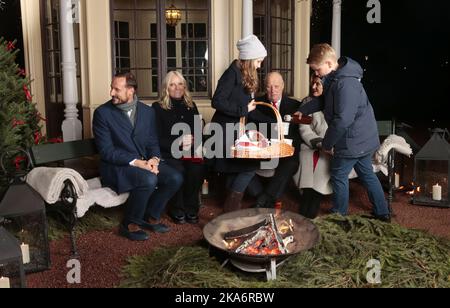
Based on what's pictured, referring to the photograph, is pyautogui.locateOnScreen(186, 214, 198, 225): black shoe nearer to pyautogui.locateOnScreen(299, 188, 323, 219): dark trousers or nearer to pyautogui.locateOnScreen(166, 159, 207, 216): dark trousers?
pyautogui.locateOnScreen(166, 159, 207, 216): dark trousers

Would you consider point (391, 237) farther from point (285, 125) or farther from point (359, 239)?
point (285, 125)

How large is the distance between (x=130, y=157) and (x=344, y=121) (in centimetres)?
189

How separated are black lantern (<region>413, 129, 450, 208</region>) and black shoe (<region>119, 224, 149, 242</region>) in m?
3.06

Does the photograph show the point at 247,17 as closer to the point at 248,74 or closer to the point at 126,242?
the point at 248,74

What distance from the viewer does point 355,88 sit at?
14.1ft

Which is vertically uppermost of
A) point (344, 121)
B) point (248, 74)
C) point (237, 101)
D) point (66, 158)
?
point (248, 74)

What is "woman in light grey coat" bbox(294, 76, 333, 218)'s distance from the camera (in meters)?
4.94

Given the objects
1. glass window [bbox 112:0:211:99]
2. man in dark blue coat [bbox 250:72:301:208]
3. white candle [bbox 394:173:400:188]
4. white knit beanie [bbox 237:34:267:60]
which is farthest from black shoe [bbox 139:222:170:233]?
glass window [bbox 112:0:211:99]

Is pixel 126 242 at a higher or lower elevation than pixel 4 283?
lower

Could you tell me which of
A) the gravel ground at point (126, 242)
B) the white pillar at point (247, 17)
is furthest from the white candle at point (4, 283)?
the white pillar at point (247, 17)

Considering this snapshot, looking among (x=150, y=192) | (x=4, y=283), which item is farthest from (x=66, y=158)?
(x=4, y=283)

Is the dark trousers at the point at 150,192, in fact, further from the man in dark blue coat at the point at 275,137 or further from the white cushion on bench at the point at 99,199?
the man in dark blue coat at the point at 275,137

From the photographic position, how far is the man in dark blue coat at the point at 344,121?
4285 mm

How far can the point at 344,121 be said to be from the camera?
4281 millimetres
